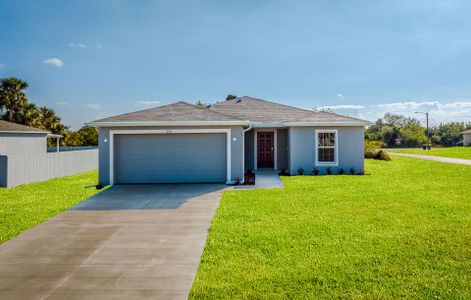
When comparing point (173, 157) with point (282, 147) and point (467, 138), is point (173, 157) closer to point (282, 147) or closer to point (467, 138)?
point (282, 147)

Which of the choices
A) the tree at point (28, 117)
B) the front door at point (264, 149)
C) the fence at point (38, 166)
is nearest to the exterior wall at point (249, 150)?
the front door at point (264, 149)

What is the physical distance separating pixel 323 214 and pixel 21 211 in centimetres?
810

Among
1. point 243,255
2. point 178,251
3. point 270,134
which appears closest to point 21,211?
point 178,251

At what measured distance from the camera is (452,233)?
5762mm

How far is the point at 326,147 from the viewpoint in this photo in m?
15.3

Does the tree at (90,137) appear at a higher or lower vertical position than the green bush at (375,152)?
higher

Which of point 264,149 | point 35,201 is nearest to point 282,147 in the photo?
point 264,149

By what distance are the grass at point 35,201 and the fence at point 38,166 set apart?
44 cm

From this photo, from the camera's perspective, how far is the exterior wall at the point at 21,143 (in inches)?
788

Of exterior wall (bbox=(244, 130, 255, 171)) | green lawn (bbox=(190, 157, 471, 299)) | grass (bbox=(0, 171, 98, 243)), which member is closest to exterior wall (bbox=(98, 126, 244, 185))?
grass (bbox=(0, 171, 98, 243))

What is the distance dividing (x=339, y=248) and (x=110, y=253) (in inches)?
157

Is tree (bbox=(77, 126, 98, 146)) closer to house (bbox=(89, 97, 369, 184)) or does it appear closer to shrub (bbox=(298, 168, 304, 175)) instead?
house (bbox=(89, 97, 369, 184))

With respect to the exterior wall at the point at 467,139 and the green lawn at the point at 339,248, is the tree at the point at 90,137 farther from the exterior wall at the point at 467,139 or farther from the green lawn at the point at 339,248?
the exterior wall at the point at 467,139

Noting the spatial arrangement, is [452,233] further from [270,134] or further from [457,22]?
[457,22]
